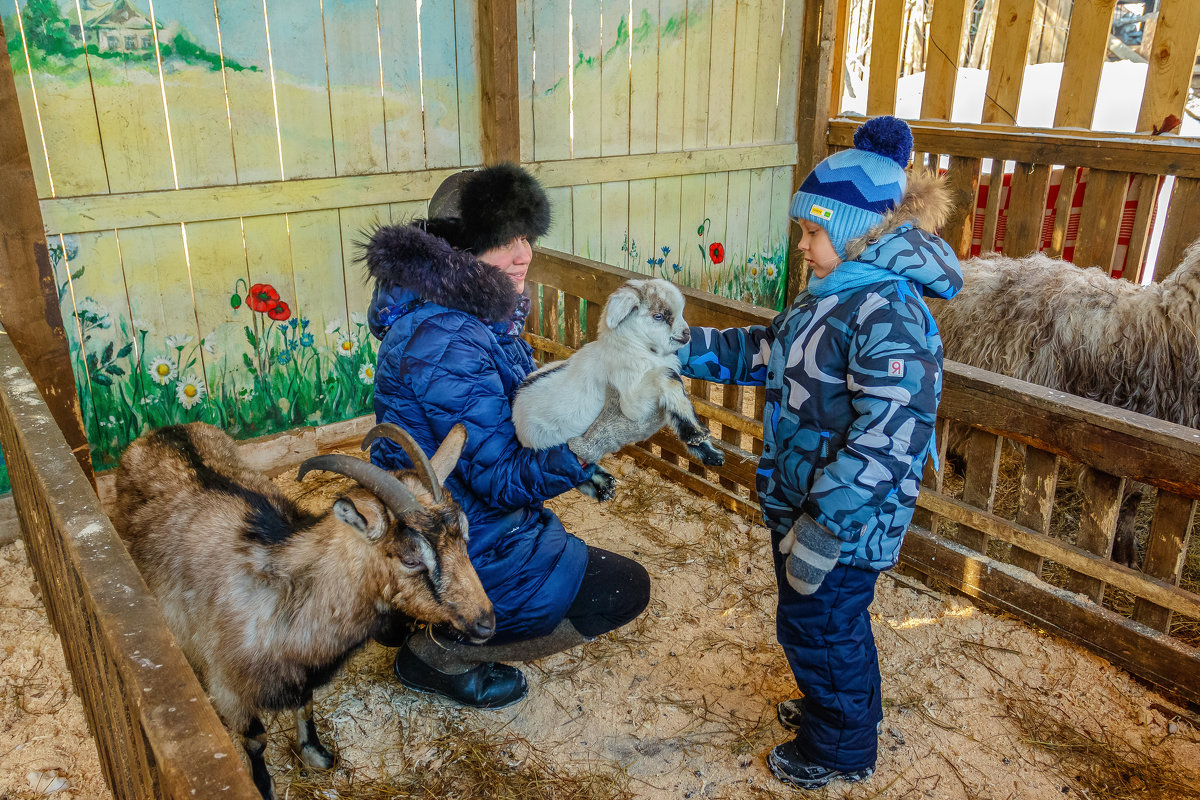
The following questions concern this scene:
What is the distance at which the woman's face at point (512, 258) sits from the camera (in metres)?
2.79

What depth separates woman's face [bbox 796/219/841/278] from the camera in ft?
8.13

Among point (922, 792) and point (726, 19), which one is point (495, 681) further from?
point (726, 19)

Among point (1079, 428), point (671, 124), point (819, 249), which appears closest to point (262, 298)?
point (671, 124)

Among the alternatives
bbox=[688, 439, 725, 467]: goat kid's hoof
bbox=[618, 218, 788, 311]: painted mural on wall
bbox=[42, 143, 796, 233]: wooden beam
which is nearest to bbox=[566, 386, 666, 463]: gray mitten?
bbox=[688, 439, 725, 467]: goat kid's hoof

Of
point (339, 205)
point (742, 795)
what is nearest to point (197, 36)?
point (339, 205)

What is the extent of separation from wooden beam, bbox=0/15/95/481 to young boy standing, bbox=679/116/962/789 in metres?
2.98

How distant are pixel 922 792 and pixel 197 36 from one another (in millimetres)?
4790

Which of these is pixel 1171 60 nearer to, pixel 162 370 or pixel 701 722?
pixel 701 722

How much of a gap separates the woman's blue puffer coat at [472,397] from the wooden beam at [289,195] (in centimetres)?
236

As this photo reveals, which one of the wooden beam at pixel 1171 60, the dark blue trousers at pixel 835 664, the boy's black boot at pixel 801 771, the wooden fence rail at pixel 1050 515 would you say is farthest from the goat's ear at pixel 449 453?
the wooden beam at pixel 1171 60

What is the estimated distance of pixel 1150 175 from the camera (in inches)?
206

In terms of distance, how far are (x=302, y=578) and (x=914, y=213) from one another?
2.10 meters

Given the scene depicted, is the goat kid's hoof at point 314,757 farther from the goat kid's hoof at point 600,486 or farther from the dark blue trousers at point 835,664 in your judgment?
the dark blue trousers at point 835,664

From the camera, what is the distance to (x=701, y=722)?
10.3 feet
